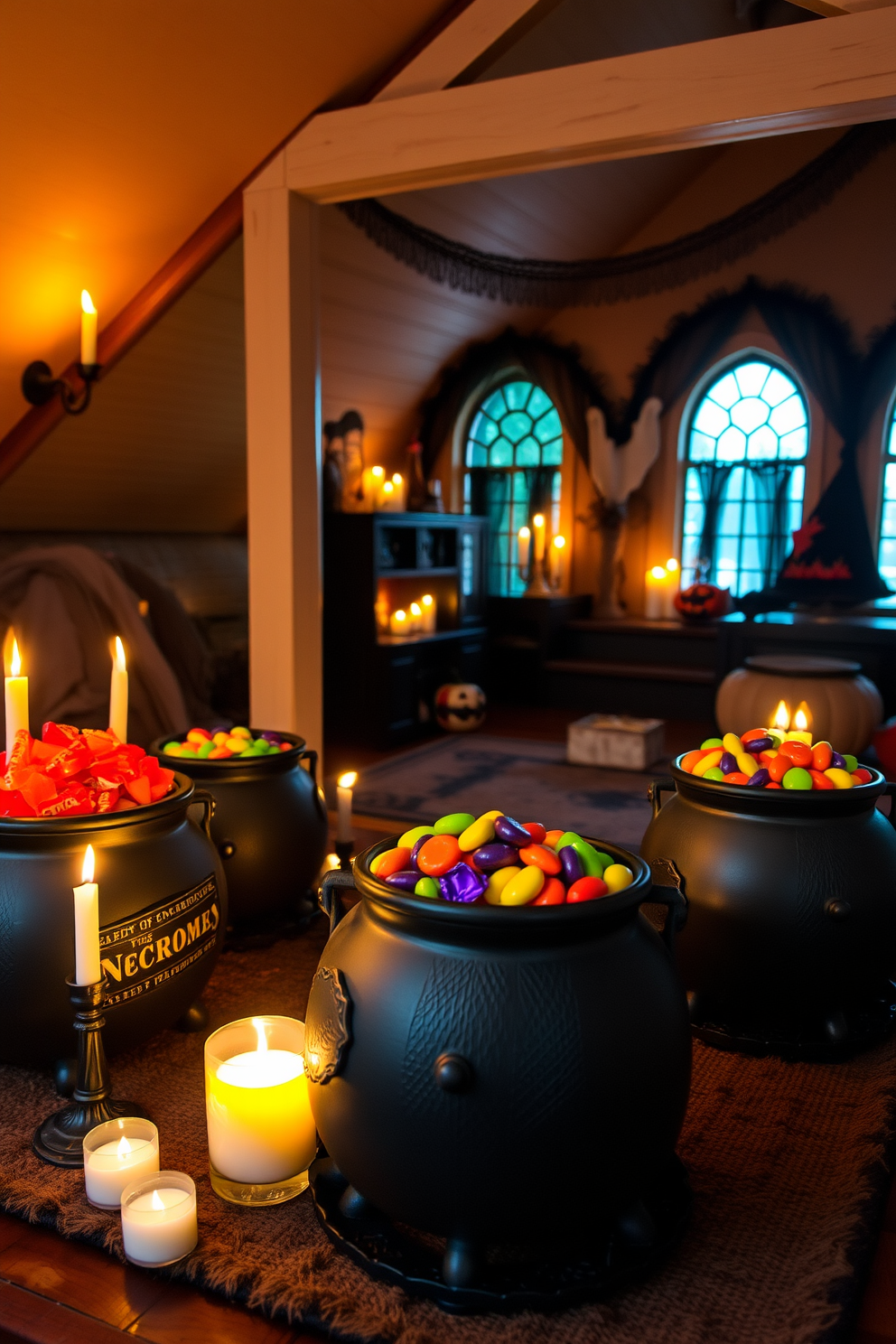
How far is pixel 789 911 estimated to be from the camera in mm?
1501

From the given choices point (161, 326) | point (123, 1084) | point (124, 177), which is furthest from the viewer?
point (161, 326)

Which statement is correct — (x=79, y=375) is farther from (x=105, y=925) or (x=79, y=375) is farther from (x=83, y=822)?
(x=105, y=925)

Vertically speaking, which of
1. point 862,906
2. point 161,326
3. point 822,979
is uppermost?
point 161,326

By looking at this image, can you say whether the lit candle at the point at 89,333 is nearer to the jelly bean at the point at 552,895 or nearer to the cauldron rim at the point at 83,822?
the cauldron rim at the point at 83,822

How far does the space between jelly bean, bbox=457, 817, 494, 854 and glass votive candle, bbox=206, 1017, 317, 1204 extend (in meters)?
0.34

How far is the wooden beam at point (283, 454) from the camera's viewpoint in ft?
9.52

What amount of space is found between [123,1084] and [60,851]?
0.38 m

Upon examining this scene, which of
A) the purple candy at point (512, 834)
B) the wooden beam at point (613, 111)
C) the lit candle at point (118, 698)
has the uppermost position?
the wooden beam at point (613, 111)

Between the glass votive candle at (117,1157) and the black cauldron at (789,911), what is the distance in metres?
0.81

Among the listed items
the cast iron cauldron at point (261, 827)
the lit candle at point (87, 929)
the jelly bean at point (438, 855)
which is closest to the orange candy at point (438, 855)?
the jelly bean at point (438, 855)

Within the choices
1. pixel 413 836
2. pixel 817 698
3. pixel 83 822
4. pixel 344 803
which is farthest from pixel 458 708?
pixel 413 836

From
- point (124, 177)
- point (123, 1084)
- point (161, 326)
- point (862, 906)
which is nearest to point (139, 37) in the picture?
point (124, 177)

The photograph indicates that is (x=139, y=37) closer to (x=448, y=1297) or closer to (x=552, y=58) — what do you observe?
(x=552, y=58)

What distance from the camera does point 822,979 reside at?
1.52 metres
